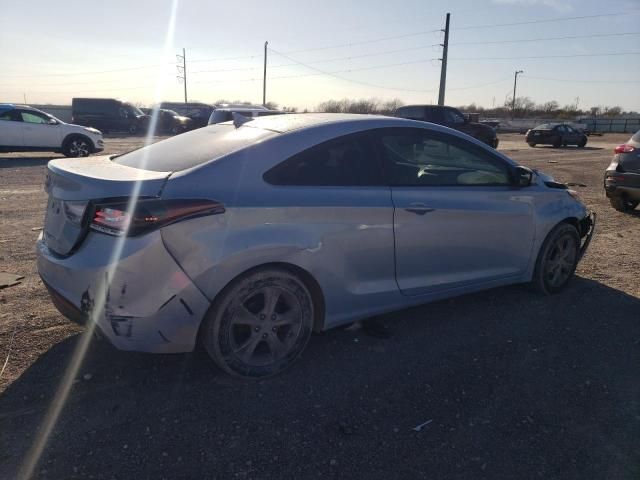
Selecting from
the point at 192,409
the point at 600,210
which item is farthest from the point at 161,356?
the point at 600,210

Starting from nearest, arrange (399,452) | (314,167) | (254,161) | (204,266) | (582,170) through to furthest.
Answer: (399,452), (204,266), (254,161), (314,167), (582,170)

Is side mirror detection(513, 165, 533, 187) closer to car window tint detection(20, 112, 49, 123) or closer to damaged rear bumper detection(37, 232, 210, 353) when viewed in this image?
damaged rear bumper detection(37, 232, 210, 353)

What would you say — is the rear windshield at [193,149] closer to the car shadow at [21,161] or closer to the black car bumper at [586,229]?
the black car bumper at [586,229]

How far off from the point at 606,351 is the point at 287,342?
2.29m

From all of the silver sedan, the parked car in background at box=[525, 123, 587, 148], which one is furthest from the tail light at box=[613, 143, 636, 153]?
the parked car in background at box=[525, 123, 587, 148]

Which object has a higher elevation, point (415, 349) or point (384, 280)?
point (384, 280)

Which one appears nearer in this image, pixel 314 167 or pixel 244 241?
pixel 244 241

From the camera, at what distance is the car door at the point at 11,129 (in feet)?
47.4

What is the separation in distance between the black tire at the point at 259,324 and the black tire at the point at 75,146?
14172mm

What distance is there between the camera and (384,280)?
344 cm

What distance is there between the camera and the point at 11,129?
14.5m

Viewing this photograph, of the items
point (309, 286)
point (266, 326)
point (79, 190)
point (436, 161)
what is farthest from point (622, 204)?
point (79, 190)

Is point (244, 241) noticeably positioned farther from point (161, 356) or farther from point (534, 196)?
point (534, 196)

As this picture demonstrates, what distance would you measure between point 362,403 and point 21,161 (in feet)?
48.8
